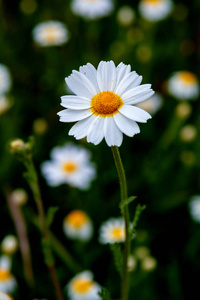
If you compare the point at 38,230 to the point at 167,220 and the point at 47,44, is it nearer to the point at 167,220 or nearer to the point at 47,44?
the point at 167,220

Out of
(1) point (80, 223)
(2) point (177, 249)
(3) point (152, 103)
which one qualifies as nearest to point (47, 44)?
(3) point (152, 103)

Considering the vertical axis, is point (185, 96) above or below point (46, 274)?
above

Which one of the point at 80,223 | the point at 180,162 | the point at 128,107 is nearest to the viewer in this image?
the point at 128,107

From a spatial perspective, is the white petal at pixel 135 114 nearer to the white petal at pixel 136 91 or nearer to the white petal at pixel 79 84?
the white petal at pixel 136 91

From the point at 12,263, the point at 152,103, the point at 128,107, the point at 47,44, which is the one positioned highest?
the point at 47,44

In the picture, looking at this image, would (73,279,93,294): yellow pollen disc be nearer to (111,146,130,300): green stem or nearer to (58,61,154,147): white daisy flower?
(111,146,130,300): green stem

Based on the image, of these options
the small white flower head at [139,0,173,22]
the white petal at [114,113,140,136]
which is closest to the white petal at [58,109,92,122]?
the white petal at [114,113,140,136]
